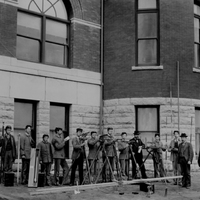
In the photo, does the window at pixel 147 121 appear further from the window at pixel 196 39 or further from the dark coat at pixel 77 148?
the dark coat at pixel 77 148

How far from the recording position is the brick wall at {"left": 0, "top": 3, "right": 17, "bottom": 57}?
51.8ft

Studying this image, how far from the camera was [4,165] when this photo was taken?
13.6 m

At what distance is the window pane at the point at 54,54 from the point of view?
17.6 metres

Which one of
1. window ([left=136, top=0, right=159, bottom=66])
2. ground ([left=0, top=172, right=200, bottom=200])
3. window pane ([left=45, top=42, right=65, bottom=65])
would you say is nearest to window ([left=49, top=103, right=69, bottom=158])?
window pane ([left=45, top=42, right=65, bottom=65])

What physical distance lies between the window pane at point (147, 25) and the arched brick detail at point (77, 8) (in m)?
2.73

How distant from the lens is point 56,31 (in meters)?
18.0

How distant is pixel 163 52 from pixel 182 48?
922 millimetres

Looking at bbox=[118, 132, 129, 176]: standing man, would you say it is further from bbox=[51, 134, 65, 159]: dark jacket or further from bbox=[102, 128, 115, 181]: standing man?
bbox=[51, 134, 65, 159]: dark jacket

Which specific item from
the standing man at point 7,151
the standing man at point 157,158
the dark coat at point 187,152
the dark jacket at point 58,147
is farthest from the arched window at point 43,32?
the dark coat at point 187,152

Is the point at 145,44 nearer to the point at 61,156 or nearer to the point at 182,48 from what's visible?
the point at 182,48

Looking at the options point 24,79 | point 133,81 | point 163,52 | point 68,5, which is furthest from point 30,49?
point 163,52

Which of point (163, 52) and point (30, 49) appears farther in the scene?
point (163, 52)

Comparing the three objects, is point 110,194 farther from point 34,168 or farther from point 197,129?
point 197,129

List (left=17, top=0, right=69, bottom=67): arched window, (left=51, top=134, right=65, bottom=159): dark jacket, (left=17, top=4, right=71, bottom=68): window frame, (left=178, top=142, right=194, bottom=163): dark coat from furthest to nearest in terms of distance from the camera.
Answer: (left=17, top=4, right=71, bottom=68): window frame → (left=17, top=0, right=69, bottom=67): arched window → (left=178, top=142, right=194, bottom=163): dark coat → (left=51, top=134, right=65, bottom=159): dark jacket
